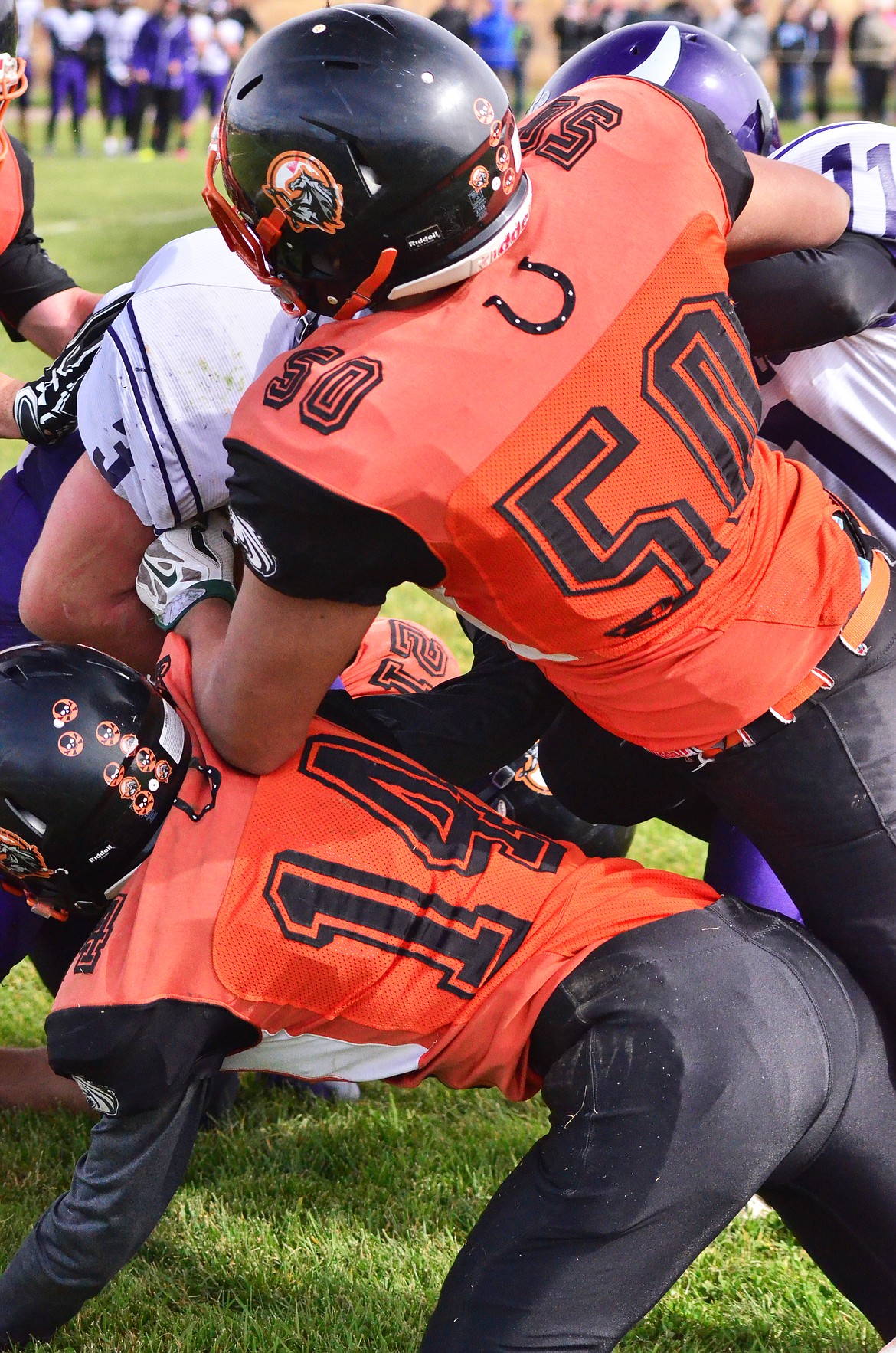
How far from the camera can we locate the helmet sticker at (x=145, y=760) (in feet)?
7.18

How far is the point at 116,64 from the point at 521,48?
7.65 meters

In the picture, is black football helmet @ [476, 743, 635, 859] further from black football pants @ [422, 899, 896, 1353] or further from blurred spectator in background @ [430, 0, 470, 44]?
blurred spectator in background @ [430, 0, 470, 44]

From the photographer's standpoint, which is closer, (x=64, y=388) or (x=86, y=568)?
(x=86, y=568)

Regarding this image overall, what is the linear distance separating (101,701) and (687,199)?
115cm

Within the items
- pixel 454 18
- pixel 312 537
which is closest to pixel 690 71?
pixel 312 537

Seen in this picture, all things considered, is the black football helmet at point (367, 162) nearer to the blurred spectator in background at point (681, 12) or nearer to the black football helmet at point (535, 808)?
the black football helmet at point (535, 808)

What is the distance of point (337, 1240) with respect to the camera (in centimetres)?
287

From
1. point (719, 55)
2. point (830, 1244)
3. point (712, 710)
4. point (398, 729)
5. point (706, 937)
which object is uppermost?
point (719, 55)

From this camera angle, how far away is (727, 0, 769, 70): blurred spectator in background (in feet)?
74.0

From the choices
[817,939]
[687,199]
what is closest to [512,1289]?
[817,939]

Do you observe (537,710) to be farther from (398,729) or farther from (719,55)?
(719,55)

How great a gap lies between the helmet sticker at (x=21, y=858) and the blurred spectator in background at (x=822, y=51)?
78.9 ft

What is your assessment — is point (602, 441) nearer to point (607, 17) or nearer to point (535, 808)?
point (535, 808)

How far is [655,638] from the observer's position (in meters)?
2.14
